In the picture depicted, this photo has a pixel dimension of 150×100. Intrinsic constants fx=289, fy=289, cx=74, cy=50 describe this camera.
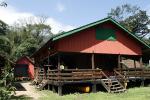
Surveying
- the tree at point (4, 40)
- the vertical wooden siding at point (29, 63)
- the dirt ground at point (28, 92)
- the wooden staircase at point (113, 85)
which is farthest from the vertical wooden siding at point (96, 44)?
the tree at point (4, 40)

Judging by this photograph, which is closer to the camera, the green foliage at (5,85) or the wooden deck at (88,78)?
the green foliage at (5,85)

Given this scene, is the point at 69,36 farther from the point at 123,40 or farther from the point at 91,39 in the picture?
the point at 123,40

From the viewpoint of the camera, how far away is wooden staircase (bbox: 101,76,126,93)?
78.9 feet

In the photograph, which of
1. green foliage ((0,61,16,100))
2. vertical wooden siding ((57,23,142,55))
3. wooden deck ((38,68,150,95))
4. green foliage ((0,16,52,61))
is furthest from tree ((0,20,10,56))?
green foliage ((0,61,16,100))

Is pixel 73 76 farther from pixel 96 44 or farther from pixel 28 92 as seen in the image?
pixel 28 92

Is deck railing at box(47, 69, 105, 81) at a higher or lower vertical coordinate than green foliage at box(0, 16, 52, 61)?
lower

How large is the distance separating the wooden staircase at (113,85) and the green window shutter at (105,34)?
4.16 metres

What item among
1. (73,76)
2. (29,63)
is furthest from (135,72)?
(29,63)

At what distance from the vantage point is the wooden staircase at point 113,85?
2405 cm

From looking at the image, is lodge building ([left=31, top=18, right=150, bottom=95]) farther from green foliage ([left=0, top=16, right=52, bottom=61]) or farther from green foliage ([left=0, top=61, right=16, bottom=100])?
green foliage ([left=0, top=16, right=52, bottom=61])

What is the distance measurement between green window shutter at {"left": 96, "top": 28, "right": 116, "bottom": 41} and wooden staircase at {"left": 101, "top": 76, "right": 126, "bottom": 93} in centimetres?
416

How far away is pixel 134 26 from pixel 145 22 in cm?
409

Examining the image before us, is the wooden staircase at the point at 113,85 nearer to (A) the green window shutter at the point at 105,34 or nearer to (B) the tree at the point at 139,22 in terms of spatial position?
(A) the green window shutter at the point at 105,34

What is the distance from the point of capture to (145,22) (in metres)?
80.6
